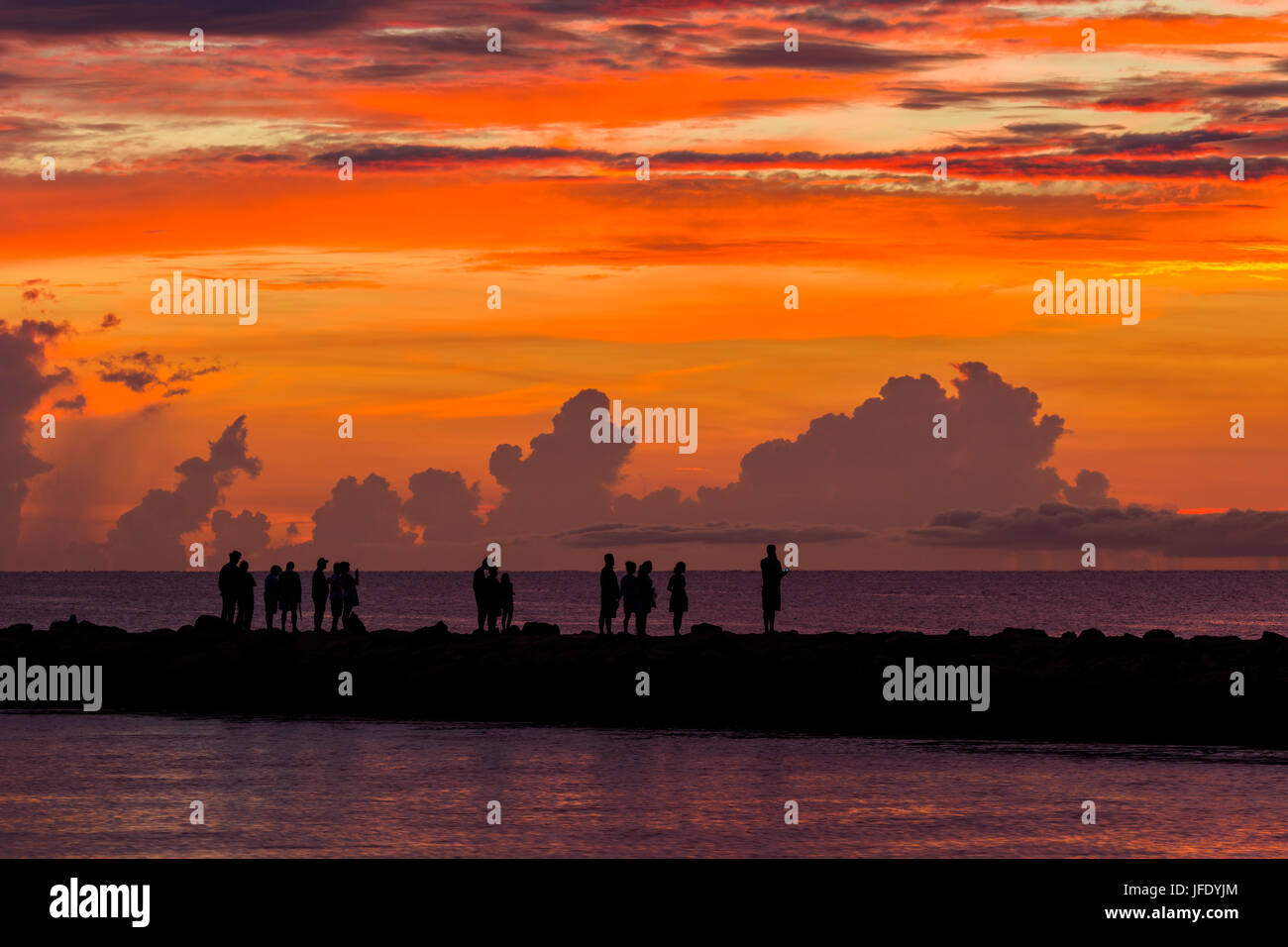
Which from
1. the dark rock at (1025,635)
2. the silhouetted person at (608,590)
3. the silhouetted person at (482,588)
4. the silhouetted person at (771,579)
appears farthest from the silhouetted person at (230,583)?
the dark rock at (1025,635)

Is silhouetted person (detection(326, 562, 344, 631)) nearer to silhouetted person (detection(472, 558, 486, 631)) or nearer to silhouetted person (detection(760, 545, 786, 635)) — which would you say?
silhouetted person (detection(472, 558, 486, 631))

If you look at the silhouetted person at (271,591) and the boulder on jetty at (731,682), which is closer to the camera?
the boulder on jetty at (731,682)

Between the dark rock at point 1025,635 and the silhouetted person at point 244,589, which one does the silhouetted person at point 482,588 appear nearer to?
the silhouetted person at point 244,589

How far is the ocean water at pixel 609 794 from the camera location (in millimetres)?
14891

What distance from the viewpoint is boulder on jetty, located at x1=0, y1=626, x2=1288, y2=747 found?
87.8ft

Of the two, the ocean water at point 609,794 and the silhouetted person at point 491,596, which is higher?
the silhouetted person at point 491,596

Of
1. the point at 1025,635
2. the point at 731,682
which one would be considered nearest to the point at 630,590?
the point at 731,682

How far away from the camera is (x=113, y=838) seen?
49.6 ft

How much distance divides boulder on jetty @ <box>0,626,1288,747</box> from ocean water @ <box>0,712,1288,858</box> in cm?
274

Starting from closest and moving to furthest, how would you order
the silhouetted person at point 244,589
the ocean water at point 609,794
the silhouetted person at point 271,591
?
the ocean water at point 609,794
the silhouetted person at point 244,589
the silhouetted person at point 271,591

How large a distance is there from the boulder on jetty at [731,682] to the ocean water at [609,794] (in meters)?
2.74
